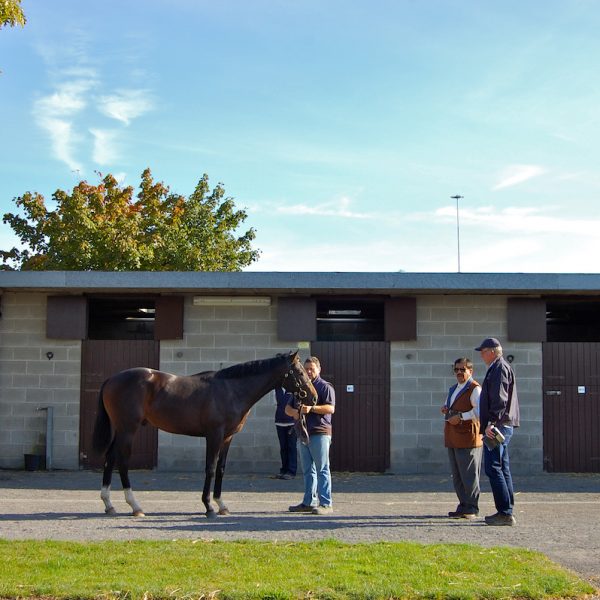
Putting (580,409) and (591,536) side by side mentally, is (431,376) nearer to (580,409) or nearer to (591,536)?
(580,409)

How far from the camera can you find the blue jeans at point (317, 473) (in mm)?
9992

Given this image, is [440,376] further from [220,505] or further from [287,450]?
[220,505]

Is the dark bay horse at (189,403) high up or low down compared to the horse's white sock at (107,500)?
up

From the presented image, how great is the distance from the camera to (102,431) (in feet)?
33.3

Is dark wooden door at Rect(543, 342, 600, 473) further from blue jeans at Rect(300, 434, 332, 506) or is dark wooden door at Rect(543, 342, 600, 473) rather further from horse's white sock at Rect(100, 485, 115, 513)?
horse's white sock at Rect(100, 485, 115, 513)

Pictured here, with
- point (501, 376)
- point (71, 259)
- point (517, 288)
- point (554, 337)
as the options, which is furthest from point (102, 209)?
point (501, 376)

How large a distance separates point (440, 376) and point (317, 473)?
16.0ft

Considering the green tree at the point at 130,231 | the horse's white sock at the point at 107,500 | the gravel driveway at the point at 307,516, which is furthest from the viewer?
the green tree at the point at 130,231

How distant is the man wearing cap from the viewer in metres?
9.05

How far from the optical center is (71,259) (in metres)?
27.5

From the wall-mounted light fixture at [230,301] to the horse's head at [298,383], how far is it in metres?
4.63

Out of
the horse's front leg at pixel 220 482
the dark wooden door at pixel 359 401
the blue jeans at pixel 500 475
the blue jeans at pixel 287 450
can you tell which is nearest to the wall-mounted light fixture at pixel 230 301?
the dark wooden door at pixel 359 401

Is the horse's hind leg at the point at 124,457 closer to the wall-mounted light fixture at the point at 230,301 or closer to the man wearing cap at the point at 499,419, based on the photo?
the man wearing cap at the point at 499,419

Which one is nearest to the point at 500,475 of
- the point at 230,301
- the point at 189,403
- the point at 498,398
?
the point at 498,398
